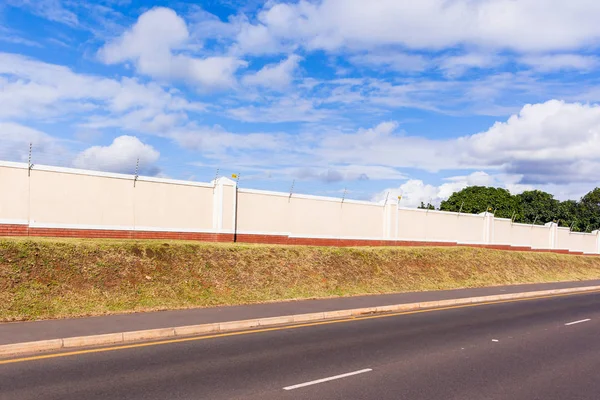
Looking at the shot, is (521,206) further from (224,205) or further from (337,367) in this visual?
(337,367)

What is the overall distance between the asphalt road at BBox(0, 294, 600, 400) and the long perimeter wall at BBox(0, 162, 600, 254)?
416 inches

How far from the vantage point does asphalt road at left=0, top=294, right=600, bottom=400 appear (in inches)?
289

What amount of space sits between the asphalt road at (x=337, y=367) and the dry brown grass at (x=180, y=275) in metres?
3.85

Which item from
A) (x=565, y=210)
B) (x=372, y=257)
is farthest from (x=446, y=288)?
(x=565, y=210)

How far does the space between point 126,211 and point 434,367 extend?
48.8 ft

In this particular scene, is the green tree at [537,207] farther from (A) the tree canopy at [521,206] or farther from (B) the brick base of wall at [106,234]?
(B) the brick base of wall at [106,234]

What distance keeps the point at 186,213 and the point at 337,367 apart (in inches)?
582

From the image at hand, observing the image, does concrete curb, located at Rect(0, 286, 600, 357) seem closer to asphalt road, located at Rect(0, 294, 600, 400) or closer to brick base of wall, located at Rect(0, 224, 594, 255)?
asphalt road, located at Rect(0, 294, 600, 400)

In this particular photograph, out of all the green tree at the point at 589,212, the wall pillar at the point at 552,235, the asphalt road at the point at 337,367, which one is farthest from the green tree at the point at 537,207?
the asphalt road at the point at 337,367

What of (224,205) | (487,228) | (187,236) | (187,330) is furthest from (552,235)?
(187,330)

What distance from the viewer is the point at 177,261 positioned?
17.0 m

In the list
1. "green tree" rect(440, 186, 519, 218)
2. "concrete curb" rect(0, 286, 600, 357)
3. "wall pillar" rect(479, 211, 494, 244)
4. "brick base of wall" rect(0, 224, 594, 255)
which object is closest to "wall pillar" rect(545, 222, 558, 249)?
"wall pillar" rect(479, 211, 494, 244)

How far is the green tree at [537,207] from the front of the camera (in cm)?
7869

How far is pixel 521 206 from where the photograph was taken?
8081cm
